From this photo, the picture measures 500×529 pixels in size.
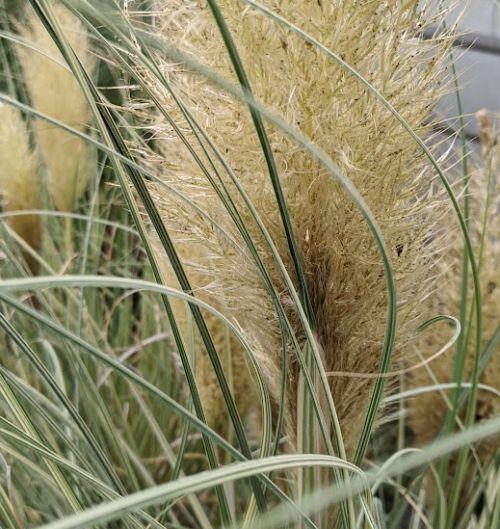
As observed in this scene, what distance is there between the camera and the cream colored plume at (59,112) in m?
0.97

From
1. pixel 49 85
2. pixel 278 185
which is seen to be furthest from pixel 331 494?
pixel 49 85

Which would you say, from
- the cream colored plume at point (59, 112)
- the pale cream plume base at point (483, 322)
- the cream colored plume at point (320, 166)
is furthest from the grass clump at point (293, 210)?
the cream colored plume at point (59, 112)

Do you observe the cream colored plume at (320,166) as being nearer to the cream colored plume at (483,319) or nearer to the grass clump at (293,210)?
the grass clump at (293,210)

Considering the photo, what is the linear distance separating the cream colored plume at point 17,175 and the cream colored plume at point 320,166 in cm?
47

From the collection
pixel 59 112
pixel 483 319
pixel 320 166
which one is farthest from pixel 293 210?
pixel 59 112

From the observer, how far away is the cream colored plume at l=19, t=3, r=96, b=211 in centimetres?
97

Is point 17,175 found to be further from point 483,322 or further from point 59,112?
point 483,322

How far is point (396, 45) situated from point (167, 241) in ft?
0.61

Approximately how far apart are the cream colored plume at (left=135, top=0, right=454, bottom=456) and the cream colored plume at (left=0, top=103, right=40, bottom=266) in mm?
474

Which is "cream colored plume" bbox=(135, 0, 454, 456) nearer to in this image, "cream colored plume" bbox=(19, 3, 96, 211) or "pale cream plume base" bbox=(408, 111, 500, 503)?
"pale cream plume base" bbox=(408, 111, 500, 503)

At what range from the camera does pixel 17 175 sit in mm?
987

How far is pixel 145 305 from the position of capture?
1.14 metres

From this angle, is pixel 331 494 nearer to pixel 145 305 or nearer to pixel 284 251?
pixel 284 251

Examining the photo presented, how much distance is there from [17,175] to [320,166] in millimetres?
608
